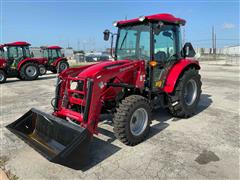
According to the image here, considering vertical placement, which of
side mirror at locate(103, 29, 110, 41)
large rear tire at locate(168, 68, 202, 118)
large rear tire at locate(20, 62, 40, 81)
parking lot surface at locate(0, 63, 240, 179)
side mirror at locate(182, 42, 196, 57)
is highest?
side mirror at locate(103, 29, 110, 41)

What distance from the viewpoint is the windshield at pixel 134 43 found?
15.5 feet

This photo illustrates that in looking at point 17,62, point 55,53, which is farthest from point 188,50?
point 55,53

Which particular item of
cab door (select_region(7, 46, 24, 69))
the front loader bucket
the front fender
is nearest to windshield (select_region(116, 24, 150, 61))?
the front fender

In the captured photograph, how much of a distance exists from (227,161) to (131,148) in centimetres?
147

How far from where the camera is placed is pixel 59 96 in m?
4.42

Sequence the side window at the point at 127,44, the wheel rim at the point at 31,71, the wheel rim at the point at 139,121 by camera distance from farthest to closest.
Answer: the wheel rim at the point at 31,71 < the side window at the point at 127,44 < the wheel rim at the point at 139,121

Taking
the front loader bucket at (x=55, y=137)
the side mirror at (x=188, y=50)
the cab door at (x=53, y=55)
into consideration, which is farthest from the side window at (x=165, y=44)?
the cab door at (x=53, y=55)

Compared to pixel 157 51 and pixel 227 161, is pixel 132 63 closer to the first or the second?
pixel 157 51

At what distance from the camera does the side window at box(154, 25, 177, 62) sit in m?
4.78

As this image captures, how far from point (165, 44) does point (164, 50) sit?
0.43 feet

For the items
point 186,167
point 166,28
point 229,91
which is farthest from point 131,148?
point 229,91

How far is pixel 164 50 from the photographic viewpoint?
501cm

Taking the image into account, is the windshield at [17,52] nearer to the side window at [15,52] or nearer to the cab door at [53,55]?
the side window at [15,52]

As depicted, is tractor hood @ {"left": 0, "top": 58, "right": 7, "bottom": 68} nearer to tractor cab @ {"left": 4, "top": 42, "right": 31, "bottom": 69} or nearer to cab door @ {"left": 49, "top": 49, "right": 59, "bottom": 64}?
tractor cab @ {"left": 4, "top": 42, "right": 31, "bottom": 69}
